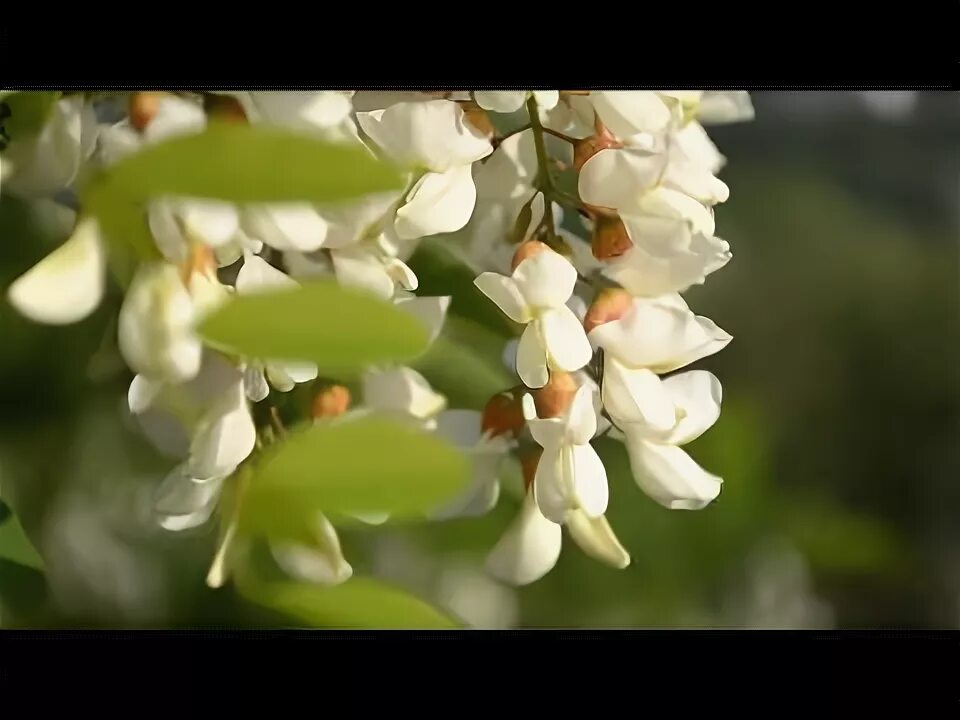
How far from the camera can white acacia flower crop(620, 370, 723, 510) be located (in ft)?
1.27

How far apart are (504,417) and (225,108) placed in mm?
177

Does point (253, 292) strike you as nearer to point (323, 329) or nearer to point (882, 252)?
point (323, 329)

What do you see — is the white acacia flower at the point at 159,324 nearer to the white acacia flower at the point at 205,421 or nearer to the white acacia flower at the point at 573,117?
the white acacia flower at the point at 205,421

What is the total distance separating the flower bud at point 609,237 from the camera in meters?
0.37

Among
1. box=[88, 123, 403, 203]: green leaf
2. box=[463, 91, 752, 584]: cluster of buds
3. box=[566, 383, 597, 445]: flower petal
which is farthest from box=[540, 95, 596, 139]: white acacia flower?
box=[88, 123, 403, 203]: green leaf

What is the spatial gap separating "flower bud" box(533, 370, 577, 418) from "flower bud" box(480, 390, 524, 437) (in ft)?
0.10

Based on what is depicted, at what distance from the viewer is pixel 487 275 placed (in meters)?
0.39

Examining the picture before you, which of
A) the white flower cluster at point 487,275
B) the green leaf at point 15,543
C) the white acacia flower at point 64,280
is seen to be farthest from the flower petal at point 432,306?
the green leaf at point 15,543

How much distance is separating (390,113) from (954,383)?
0.34 meters

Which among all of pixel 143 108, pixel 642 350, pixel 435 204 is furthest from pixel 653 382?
pixel 143 108

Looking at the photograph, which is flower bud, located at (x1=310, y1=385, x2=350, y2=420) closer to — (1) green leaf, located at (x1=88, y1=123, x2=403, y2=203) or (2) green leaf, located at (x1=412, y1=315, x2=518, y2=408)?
(2) green leaf, located at (x1=412, y1=315, x2=518, y2=408)

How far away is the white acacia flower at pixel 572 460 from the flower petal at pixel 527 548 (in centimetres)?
3

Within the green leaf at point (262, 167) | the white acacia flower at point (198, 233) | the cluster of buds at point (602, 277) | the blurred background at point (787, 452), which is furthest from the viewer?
the blurred background at point (787, 452)

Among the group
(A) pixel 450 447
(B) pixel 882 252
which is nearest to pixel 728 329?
(B) pixel 882 252
